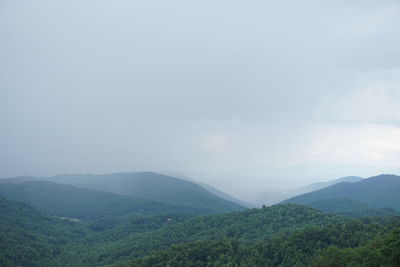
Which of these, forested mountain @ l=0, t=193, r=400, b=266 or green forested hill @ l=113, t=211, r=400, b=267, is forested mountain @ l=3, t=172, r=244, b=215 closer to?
forested mountain @ l=0, t=193, r=400, b=266

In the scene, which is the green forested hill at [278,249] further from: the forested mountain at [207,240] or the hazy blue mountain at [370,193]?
the hazy blue mountain at [370,193]

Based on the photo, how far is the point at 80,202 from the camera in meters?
131

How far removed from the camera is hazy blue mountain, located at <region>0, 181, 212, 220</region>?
121 metres

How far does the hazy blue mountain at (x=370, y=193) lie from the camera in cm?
12561

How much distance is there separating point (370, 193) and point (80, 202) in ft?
458

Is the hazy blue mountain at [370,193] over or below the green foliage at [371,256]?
below

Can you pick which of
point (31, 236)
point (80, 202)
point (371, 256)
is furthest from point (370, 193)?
point (31, 236)

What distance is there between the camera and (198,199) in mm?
164250

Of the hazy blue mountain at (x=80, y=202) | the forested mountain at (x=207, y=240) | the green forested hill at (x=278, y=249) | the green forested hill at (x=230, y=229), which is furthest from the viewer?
→ the hazy blue mountain at (x=80, y=202)

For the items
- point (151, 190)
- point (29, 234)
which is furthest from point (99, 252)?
point (151, 190)

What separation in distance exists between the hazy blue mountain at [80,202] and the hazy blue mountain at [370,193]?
68.6 m

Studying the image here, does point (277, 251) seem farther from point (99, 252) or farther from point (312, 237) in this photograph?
point (99, 252)

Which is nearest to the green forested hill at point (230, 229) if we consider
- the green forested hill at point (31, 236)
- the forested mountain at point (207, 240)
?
the forested mountain at point (207, 240)

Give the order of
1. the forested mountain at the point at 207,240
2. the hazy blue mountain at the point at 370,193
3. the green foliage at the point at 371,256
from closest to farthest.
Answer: the green foliage at the point at 371,256 → the forested mountain at the point at 207,240 → the hazy blue mountain at the point at 370,193
